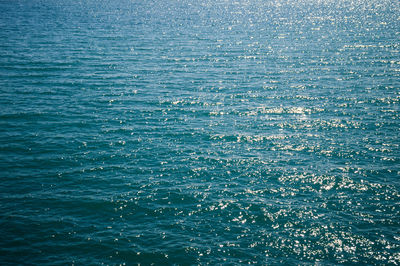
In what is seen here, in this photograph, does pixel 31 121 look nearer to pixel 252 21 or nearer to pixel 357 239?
pixel 357 239

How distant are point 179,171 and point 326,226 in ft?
50.1

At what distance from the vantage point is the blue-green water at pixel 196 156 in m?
23.3

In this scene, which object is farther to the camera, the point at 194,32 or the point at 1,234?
the point at 194,32

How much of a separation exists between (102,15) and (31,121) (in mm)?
98944

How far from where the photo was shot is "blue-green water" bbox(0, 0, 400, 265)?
23.3 metres

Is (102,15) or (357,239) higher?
(102,15)

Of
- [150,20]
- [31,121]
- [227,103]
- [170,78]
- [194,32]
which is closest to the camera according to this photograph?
[31,121]

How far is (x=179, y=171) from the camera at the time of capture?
32.2 meters

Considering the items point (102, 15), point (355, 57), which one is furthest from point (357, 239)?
point (102, 15)

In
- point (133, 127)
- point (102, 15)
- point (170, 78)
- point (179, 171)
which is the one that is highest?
point (102, 15)

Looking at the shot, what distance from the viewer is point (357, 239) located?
23.6m

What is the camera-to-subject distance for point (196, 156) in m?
34.8

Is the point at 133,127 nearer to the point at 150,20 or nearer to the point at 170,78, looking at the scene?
the point at 170,78

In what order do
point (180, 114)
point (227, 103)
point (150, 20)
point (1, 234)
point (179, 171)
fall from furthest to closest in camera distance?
point (150, 20)
point (227, 103)
point (180, 114)
point (179, 171)
point (1, 234)
